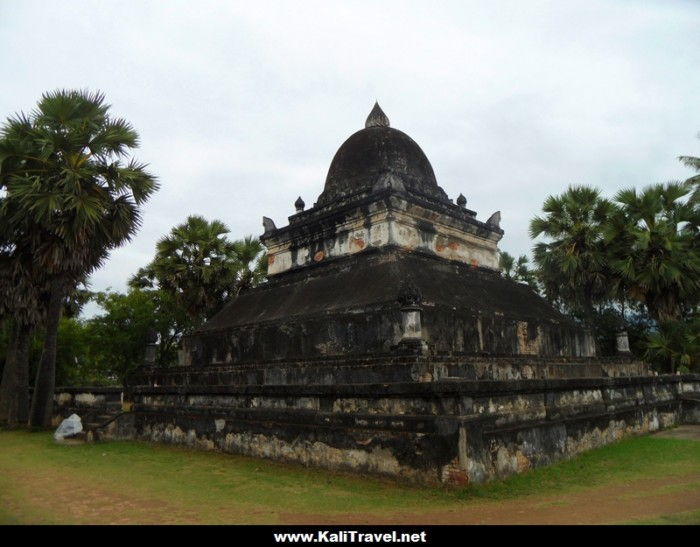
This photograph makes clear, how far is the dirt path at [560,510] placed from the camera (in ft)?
18.1

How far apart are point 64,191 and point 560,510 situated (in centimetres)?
1336

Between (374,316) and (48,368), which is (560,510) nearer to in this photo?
(374,316)

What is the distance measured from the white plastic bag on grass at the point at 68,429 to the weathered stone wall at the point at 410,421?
825 millimetres

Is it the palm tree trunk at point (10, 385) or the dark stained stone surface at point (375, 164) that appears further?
the palm tree trunk at point (10, 385)

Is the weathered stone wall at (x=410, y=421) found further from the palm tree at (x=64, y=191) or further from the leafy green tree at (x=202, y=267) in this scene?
the leafy green tree at (x=202, y=267)

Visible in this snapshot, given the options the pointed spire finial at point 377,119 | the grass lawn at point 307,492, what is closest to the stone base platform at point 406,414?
the grass lawn at point 307,492

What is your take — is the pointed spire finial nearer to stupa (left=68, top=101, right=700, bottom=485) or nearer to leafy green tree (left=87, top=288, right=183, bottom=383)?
stupa (left=68, top=101, right=700, bottom=485)

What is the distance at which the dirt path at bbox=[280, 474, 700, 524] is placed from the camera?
5531 millimetres

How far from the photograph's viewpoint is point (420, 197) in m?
13.2

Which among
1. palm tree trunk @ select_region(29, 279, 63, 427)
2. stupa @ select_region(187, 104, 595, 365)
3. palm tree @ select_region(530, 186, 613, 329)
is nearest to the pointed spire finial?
stupa @ select_region(187, 104, 595, 365)

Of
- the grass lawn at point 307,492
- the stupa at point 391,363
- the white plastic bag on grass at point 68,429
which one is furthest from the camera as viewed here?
the white plastic bag on grass at point 68,429

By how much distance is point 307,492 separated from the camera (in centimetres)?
710
